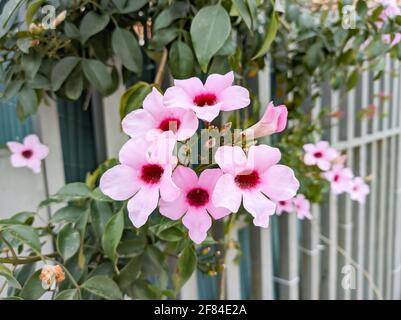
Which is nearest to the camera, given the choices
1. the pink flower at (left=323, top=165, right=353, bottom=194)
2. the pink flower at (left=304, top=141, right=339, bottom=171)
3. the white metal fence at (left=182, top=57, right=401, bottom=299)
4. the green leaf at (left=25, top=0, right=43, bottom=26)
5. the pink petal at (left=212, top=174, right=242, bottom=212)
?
the pink petal at (left=212, top=174, right=242, bottom=212)

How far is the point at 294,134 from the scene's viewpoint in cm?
114

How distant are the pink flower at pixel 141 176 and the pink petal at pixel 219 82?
0.26 ft

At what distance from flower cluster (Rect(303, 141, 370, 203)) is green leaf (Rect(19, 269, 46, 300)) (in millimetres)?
660

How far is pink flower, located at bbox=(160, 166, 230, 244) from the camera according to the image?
404 mm

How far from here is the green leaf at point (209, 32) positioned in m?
0.52

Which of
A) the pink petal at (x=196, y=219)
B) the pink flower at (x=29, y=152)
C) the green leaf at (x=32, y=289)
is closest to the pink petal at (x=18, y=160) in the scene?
the pink flower at (x=29, y=152)

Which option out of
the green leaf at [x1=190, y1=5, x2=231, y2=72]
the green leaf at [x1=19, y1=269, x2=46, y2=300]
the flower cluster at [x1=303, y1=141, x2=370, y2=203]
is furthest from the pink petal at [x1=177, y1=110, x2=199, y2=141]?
the flower cluster at [x1=303, y1=141, x2=370, y2=203]

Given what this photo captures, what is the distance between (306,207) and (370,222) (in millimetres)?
1047

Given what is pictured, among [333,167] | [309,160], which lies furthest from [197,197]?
[333,167]

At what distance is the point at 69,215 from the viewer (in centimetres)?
64

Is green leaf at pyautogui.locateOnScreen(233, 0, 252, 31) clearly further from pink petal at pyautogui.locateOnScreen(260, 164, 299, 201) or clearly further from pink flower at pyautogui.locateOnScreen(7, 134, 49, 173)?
pink flower at pyautogui.locateOnScreen(7, 134, 49, 173)

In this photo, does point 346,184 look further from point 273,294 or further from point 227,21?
point 227,21

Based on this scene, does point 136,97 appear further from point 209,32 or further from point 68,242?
point 68,242
